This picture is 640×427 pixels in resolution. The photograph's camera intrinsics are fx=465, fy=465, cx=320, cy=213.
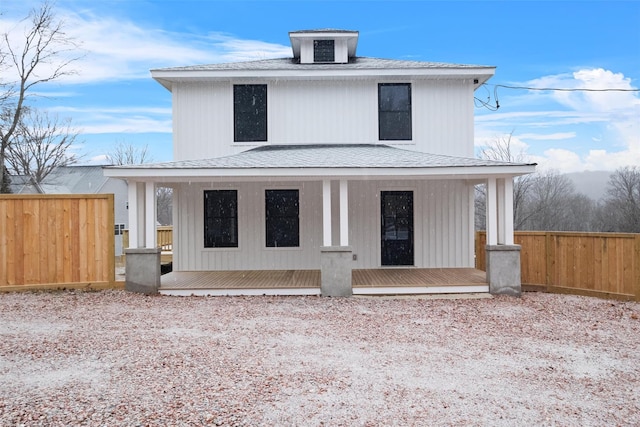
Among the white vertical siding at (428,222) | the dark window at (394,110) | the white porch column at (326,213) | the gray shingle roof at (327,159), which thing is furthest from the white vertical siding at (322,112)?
the white porch column at (326,213)

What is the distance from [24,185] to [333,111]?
1076 inches

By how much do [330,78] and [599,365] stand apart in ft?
30.9

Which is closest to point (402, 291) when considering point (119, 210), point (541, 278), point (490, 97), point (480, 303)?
point (480, 303)

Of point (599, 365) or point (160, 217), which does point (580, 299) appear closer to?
point (599, 365)

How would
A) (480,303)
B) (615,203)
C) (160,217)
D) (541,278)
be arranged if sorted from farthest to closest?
(160,217) → (615,203) → (541,278) → (480,303)

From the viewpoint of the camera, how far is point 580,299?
31.7 ft

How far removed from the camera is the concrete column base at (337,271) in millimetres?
9594

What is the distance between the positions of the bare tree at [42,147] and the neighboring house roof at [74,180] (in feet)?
2.08

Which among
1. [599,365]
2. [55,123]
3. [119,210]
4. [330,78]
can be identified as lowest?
[599,365]

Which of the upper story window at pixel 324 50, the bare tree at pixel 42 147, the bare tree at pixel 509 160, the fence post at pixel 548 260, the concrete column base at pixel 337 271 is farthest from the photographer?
the bare tree at pixel 42 147

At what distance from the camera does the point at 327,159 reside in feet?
33.8

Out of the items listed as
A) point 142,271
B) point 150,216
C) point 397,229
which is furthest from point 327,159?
point 142,271

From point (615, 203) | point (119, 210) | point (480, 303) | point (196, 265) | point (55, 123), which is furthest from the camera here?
point (615, 203)

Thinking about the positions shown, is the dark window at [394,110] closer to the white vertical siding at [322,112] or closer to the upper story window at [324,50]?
the white vertical siding at [322,112]
